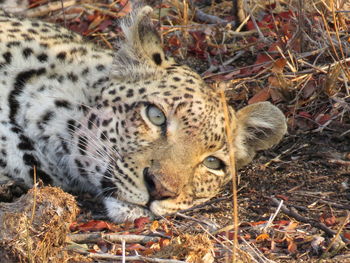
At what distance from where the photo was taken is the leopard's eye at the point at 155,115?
19.5 feet

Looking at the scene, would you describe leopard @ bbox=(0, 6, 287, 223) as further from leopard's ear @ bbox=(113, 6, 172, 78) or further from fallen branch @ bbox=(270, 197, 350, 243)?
fallen branch @ bbox=(270, 197, 350, 243)

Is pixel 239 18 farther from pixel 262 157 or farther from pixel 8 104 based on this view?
pixel 8 104

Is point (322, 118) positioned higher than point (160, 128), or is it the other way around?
point (160, 128)

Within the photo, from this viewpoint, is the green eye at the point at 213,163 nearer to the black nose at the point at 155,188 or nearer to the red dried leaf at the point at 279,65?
the black nose at the point at 155,188

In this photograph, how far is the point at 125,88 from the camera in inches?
244

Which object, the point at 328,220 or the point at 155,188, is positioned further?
the point at 328,220

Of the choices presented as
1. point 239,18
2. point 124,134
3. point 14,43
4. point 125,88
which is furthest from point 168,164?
point 239,18

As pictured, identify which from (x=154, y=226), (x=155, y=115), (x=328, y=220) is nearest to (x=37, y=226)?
(x=154, y=226)

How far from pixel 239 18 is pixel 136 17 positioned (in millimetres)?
2583

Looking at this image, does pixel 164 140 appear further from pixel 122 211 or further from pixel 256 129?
pixel 256 129

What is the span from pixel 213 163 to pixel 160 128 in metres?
0.57

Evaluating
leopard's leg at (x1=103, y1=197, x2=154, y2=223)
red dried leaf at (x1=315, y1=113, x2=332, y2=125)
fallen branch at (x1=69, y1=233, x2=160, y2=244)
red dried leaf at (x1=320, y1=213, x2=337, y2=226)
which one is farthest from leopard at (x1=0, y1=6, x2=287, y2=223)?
red dried leaf at (x1=320, y1=213, x2=337, y2=226)

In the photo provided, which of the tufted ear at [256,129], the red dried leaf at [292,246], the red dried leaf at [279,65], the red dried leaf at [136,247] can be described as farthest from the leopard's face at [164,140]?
the red dried leaf at [279,65]

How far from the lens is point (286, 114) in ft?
24.4
